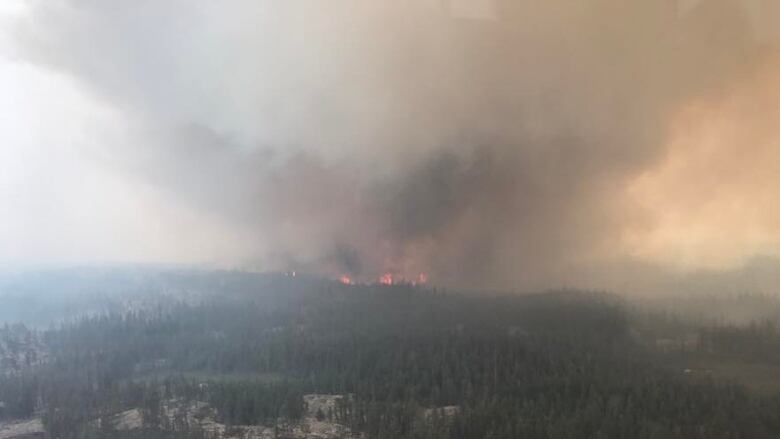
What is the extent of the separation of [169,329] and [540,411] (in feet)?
20.0

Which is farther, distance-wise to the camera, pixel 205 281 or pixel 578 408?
pixel 205 281

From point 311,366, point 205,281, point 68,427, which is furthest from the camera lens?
point 205,281

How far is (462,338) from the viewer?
10102 mm

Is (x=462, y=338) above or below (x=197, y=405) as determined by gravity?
above

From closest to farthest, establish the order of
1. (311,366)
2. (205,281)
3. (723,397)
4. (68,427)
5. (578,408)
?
(723,397)
(578,408)
(68,427)
(311,366)
(205,281)

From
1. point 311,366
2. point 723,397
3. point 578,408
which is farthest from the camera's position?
point 311,366

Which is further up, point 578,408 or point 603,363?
point 603,363

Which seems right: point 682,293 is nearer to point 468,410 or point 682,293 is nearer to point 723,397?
point 723,397

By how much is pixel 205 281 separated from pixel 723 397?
8.09 m

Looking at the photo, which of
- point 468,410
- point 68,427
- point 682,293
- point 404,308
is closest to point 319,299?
point 404,308

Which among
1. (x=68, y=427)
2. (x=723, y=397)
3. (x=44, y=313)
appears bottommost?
(x=68, y=427)

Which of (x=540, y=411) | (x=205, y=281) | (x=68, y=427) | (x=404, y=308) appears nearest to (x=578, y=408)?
(x=540, y=411)

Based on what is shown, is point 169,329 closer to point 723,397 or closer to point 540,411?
point 540,411

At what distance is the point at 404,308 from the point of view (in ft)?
38.2
